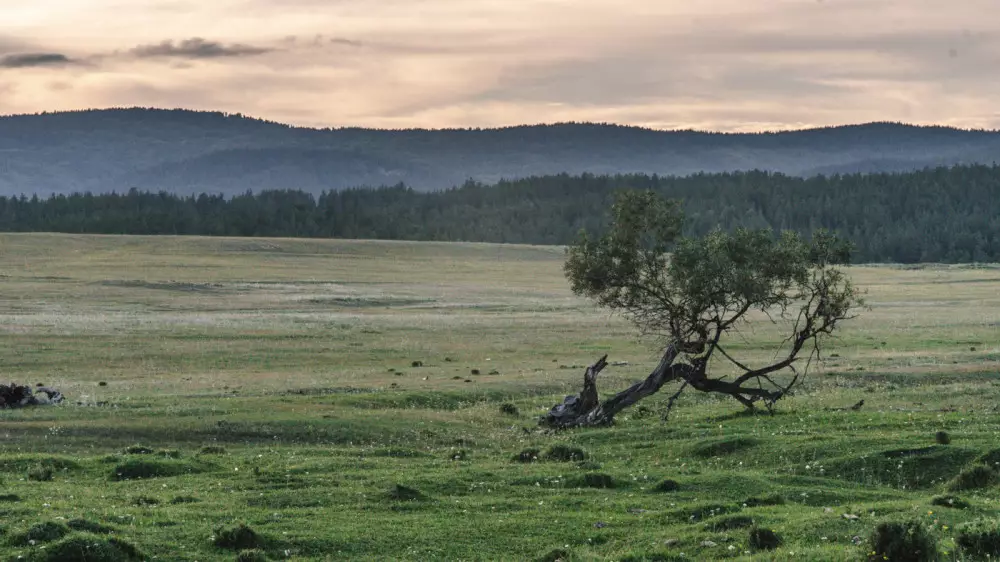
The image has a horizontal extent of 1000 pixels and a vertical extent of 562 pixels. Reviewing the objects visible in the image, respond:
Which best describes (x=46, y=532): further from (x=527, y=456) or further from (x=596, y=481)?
(x=527, y=456)

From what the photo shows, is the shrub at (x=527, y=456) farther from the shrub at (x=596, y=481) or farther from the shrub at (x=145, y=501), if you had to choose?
the shrub at (x=145, y=501)

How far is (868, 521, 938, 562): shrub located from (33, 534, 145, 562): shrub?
36.3 ft

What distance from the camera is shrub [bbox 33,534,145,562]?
17109 millimetres

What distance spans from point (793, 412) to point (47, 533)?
24280 millimetres

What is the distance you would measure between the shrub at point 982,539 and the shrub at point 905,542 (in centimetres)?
63

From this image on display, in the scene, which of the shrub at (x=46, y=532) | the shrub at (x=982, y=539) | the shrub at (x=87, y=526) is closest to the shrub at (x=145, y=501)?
the shrub at (x=87, y=526)

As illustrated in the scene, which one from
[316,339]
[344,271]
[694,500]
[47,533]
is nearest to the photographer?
[47,533]

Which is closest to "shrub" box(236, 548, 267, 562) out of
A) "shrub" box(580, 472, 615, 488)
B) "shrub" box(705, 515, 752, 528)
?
"shrub" box(705, 515, 752, 528)

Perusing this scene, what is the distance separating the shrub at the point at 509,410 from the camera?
130 feet

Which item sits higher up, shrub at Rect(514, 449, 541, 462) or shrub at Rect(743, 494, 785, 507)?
shrub at Rect(743, 494, 785, 507)

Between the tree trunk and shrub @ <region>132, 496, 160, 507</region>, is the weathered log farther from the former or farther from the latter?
the tree trunk

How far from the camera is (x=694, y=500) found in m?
22.5

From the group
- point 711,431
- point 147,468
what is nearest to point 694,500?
point 711,431

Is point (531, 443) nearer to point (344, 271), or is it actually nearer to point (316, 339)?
point (316, 339)
